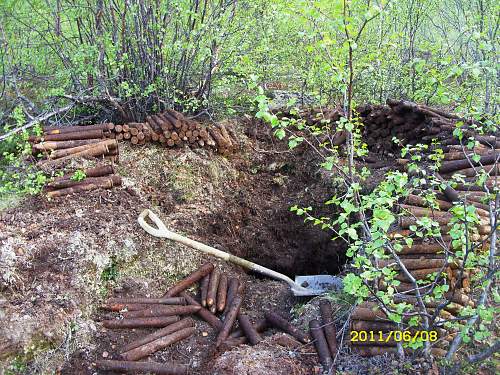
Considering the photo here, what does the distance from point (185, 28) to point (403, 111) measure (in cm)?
413

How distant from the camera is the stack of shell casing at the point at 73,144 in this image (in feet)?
22.1

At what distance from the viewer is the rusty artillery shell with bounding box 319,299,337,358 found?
4457 mm

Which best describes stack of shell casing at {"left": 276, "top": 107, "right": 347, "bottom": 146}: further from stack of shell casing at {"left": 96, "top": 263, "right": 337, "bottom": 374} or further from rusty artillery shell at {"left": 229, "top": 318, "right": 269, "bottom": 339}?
rusty artillery shell at {"left": 229, "top": 318, "right": 269, "bottom": 339}

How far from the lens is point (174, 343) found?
492 centimetres

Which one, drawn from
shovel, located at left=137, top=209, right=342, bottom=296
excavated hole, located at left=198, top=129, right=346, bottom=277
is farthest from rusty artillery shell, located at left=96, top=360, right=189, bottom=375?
excavated hole, located at left=198, top=129, right=346, bottom=277

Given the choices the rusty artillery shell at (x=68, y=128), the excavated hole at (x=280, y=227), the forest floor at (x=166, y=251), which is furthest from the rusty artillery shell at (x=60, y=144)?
the excavated hole at (x=280, y=227)

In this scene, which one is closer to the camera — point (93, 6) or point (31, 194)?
point (31, 194)

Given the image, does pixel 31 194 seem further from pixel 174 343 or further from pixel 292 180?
pixel 292 180

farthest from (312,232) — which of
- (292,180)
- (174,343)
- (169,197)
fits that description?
(174,343)

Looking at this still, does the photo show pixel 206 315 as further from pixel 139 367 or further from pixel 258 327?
pixel 139 367

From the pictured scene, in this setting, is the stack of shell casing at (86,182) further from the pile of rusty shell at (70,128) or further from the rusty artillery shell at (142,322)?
the rusty artillery shell at (142,322)

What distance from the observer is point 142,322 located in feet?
16.5

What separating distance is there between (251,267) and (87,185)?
267 centimetres

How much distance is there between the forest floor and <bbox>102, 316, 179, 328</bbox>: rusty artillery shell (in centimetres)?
9
